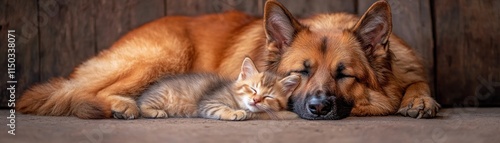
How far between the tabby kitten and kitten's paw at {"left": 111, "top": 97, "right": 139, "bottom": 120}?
5 cm

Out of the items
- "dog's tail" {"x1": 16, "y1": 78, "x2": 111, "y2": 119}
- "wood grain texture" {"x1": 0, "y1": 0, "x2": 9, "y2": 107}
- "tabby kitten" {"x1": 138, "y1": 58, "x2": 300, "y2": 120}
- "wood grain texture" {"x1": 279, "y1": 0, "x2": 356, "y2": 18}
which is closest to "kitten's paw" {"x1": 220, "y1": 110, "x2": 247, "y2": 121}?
"tabby kitten" {"x1": 138, "y1": 58, "x2": 300, "y2": 120}

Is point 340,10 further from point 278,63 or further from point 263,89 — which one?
point 263,89

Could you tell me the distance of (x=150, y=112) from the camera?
11.8ft

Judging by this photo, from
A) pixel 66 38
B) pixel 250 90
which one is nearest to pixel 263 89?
pixel 250 90

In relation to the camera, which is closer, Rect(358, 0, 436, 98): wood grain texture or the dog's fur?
the dog's fur

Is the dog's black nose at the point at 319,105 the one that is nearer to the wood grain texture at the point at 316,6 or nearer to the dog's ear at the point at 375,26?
the dog's ear at the point at 375,26

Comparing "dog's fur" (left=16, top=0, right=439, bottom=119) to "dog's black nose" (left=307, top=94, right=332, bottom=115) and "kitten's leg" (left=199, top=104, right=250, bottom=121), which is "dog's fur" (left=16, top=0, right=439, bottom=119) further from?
"kitten's leg" (left=199, top=104, right=250, bottom=121)

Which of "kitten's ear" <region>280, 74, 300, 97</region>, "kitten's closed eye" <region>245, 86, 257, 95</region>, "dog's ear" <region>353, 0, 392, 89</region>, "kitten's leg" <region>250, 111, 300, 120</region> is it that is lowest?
"kitten's leg" <region>250, 111, 300, 120</region>

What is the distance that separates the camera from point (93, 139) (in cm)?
267

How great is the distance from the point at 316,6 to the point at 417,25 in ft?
2.21

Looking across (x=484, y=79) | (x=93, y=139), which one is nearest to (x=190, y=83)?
(x=93, y=139)

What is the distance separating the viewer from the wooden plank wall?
4.51 meters

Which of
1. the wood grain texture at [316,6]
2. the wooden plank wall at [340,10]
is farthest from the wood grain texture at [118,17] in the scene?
the wood grain texture at [316,6]

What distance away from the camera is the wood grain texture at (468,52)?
4.51 metres
